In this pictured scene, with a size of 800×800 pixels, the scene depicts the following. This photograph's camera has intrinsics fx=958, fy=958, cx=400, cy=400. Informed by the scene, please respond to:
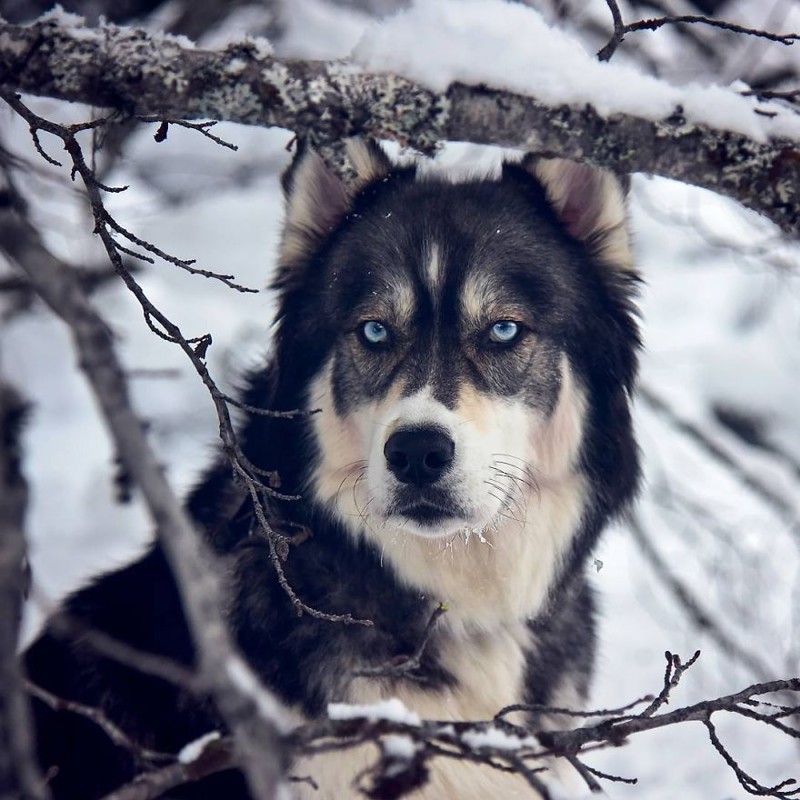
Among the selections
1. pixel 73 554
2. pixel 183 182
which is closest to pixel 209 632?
pixel 73 554

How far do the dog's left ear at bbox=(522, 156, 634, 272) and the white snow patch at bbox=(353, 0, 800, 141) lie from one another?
0.74 metres

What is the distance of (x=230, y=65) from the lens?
2326mm

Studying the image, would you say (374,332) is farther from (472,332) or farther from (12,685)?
(12,685)

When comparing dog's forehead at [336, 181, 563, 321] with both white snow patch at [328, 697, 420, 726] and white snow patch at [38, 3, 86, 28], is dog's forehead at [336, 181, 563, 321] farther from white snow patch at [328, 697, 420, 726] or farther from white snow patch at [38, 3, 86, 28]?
white snow patch at [328, 697, 420, 726]

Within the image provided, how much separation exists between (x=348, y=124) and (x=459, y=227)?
961mm

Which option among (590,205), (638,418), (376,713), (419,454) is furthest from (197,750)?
(638,418)

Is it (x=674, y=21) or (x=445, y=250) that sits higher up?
(x=674, y=21)

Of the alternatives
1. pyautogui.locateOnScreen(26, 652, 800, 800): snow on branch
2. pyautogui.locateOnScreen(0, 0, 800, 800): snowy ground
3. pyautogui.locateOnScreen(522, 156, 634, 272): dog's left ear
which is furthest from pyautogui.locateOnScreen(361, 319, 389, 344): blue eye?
pyautogui.locateOnScreen(0, 0, 800, 800): snowy ground

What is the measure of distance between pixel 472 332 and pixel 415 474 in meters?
0.59

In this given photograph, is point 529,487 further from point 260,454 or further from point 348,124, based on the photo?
point 348,124

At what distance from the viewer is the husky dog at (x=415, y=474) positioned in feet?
9.59

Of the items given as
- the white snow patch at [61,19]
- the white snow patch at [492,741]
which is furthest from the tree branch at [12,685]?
the white snow patch at [61,19]

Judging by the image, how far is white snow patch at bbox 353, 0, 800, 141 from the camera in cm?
240

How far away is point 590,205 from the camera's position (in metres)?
3.35
